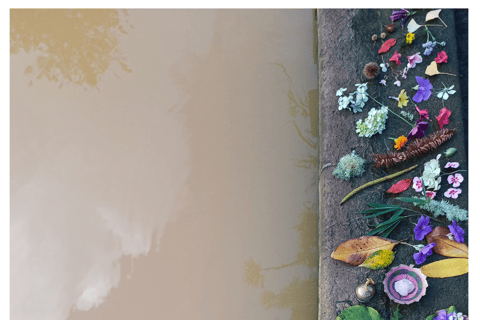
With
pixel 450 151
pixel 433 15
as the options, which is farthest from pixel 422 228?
pixel 433 15

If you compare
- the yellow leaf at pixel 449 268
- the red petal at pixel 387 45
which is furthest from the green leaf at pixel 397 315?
the red petal at pixel 387 45

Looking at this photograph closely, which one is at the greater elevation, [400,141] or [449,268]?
[400,141]

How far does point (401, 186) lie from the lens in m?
1.58

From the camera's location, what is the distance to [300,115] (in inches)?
74.4

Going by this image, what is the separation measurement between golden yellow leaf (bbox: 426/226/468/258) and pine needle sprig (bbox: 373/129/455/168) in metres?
0.42

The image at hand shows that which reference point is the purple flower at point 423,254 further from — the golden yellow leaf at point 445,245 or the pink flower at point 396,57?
the pink flower at point 396,57

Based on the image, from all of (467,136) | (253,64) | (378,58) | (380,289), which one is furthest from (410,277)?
(253,64)

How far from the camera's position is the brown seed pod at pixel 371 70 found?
1.64 metres

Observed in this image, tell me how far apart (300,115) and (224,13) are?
90 cm

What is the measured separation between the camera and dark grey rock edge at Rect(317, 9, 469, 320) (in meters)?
1.54

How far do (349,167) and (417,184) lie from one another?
1.24 ft

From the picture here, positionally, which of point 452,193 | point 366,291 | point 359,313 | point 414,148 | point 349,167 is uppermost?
point 414,148

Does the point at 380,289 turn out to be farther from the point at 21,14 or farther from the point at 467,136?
the point at 21,14

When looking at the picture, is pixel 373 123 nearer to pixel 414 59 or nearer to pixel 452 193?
pixel 414 59
